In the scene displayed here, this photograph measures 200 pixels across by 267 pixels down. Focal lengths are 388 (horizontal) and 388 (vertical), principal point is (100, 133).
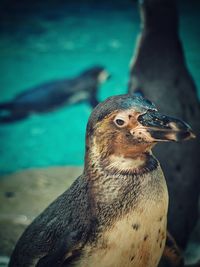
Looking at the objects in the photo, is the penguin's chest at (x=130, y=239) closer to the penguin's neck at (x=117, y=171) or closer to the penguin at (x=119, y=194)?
the penguin at (x=119, y=194)

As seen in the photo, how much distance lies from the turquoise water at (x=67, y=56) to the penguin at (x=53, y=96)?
1.95 feet

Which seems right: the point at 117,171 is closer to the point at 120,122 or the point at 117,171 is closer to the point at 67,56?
the point at 120,122

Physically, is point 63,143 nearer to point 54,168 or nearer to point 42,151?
point 42,151

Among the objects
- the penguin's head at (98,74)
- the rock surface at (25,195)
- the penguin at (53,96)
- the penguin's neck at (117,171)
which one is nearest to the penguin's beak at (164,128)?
the penguin's neck at (117,171)

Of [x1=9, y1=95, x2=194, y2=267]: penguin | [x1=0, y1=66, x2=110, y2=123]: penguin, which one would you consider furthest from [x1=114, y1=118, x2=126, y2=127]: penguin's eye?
[x1=0, y1=66, x2=110, y2=123]: penguin

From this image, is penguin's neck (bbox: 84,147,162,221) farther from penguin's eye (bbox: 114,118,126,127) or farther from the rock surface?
the rock surface

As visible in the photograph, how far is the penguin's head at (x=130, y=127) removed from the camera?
5.72 feet

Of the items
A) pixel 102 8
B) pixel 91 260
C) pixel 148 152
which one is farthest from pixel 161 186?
pixel 102 8

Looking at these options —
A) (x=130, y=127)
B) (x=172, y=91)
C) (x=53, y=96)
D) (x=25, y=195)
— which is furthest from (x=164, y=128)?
(x=53, y=96)

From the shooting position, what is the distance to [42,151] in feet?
24.0

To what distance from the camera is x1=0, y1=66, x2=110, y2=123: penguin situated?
7407 mm

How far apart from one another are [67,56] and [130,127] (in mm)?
9619

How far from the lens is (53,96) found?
291 inches

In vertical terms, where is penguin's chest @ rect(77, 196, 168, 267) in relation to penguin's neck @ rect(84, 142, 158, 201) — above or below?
below
